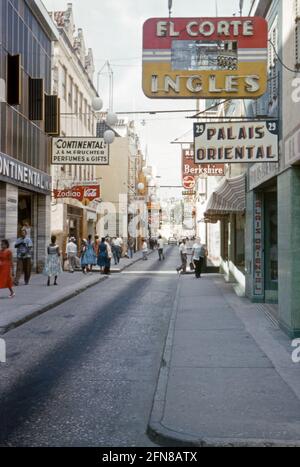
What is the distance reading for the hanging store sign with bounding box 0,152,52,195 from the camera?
19078 millimetres

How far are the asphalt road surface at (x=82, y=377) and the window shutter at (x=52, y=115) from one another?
34.1 ft

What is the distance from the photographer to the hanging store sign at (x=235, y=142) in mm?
10648

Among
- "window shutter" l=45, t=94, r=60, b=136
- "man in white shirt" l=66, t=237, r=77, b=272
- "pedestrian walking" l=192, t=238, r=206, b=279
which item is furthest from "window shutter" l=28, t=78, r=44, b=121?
"pedestrian walking" l=192, t=238, r=206, b=279

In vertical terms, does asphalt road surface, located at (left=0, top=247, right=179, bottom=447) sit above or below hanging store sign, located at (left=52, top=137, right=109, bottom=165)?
below

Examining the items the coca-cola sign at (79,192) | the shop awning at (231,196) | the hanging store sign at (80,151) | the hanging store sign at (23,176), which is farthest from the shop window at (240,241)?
the hanging store sign at (23,176)

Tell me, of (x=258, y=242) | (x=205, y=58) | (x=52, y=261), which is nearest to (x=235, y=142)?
(x=205, y=58)

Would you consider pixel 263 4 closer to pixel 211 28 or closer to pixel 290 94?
pixel 211 28

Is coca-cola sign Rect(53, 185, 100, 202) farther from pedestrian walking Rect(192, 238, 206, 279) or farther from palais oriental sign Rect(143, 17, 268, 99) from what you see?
palais oriental sign Rect(143, 17, 268, 99)

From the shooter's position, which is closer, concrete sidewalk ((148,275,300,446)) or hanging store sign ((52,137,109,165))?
concrete sidewalk ((148,275,300,446))

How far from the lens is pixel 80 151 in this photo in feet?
66.7

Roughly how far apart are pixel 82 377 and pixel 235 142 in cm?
530

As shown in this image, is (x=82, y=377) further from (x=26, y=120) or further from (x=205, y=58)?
(x=26, y=120)

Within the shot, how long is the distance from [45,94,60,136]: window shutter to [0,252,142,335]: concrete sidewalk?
19.4ft
